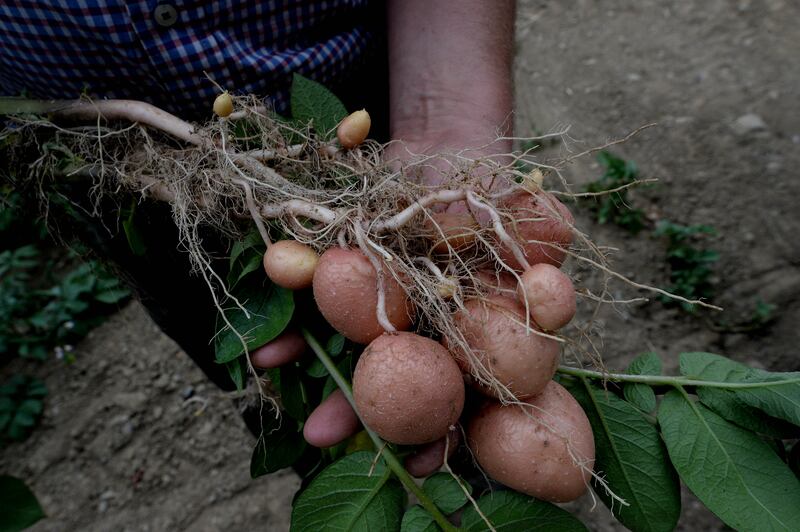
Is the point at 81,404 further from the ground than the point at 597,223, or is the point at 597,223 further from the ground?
the point at 597,223

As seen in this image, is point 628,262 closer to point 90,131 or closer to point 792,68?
point 792,68

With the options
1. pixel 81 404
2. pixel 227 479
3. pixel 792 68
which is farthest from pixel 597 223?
pixel 81 404

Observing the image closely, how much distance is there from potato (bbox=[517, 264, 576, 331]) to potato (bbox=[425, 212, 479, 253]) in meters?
0.11

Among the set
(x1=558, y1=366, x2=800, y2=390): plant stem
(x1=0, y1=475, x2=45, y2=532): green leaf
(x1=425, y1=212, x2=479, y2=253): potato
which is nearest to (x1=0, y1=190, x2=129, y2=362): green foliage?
(x1=0, y1=475, x2=45, y2=532): green leaf

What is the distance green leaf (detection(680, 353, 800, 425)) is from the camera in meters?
0.66

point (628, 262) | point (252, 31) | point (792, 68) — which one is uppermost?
point (252, 31)

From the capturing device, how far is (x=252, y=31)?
902 mm

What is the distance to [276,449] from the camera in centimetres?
89

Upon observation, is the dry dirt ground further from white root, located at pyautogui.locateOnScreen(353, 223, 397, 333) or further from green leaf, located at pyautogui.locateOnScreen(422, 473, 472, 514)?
white root, located at pyautogui.locateOnScreen(353, 223, 397, 333)

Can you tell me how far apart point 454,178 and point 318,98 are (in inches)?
10.1

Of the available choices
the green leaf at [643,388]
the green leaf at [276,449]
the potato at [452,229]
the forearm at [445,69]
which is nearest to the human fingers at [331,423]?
the green leaf at [276,449]

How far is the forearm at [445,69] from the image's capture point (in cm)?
102

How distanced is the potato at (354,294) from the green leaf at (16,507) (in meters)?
0.77

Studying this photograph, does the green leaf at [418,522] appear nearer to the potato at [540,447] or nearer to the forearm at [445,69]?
the potato at [540,447]
